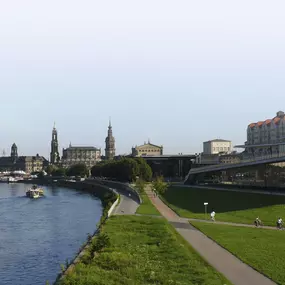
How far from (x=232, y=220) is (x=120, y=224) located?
10.9 m

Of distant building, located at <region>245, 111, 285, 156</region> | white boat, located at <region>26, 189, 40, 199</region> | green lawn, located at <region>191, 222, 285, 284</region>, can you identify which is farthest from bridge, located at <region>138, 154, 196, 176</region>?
green lawn, located at <region>191, 222, 285, 284</region>

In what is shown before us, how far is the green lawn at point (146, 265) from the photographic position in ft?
68.9

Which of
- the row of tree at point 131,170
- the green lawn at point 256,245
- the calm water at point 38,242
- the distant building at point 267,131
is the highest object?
the distant building at point 267,131

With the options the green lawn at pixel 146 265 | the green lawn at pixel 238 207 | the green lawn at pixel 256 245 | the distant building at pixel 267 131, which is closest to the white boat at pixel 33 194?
the green lawn at pixel 238 207

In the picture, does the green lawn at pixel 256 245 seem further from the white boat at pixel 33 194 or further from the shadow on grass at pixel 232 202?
the white boat at pixel 33 194

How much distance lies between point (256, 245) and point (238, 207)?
2810 centimetres

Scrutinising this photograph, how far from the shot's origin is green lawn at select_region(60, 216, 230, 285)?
21016 mm

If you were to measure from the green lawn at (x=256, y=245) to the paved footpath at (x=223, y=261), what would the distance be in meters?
0.41

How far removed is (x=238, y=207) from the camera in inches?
2254

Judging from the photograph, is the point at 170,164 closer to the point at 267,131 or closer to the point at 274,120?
the point at 267,131

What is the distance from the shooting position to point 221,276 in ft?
71.3

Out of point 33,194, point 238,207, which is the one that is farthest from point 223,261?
point 33,194

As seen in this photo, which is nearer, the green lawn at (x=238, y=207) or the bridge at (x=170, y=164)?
the green lawn at (x=238, y=207)

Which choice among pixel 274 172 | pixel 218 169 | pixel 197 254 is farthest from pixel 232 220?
pixel 218 169
